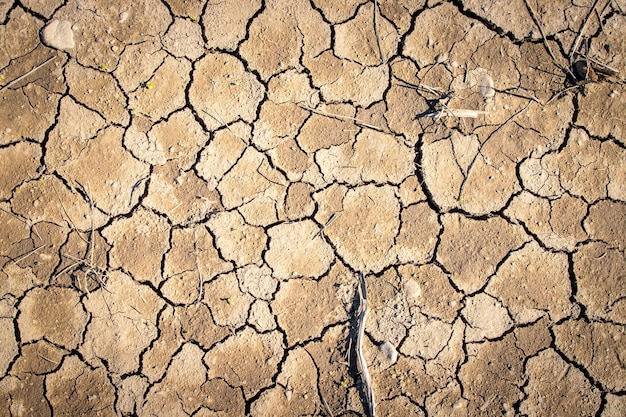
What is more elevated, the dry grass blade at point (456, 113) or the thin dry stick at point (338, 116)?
the thin dry stick at point (338, 116)

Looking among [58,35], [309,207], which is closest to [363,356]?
[309,207]

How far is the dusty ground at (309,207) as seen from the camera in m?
2.56

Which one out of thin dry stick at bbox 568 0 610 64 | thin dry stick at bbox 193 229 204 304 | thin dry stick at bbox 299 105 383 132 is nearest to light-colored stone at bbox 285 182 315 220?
thin dry stick at bbox 299 105 383 132

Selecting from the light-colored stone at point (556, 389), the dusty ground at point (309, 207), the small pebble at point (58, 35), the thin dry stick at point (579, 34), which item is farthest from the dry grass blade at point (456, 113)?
the small pebble at point (58, 35)

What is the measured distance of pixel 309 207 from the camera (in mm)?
2639

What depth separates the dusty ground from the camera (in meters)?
2.56

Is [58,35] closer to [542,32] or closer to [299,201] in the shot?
[299,201]

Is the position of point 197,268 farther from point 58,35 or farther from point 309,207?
point 58,35

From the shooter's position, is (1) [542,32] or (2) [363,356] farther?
(1) [542,32]

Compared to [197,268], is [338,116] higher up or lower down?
higher up

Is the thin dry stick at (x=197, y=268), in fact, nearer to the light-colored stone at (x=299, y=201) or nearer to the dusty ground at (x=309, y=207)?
the dusty ground at (x=309, y=207)

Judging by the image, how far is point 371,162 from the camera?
2662 millimetres

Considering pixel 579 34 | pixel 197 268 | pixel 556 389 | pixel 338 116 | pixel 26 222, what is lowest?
pixel 556 389

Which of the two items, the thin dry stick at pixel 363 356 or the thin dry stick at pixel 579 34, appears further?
the thin dry stick at pixel 579 34
